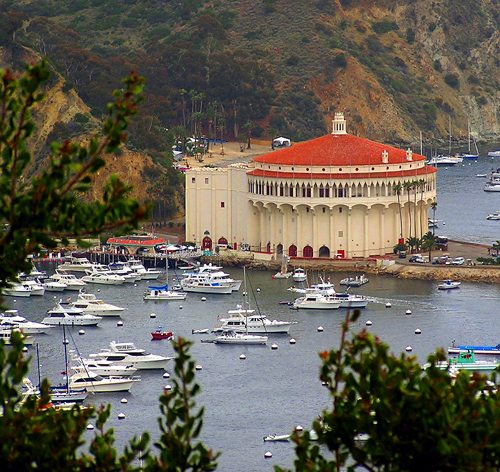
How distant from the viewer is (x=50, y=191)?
2191cm

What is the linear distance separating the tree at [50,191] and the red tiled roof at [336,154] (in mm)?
70998

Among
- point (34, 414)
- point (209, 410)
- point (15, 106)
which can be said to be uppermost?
point (15, 106)

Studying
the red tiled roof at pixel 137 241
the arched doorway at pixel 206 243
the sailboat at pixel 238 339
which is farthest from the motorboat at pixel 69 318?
the arched doorway at pixel 206 243

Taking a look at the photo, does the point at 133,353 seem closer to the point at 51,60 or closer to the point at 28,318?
the point at 28,318

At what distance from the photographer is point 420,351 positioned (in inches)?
2662

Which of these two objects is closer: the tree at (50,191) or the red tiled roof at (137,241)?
the tree at (50,191)

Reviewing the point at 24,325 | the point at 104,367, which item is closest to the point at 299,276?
the point at 24,325

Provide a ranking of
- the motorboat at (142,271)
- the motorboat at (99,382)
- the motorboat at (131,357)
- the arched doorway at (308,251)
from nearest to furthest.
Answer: the motorboat at (99,382), the motorboat at (131,357), the motorboat at (142,271), the arched doorway at (308,251)

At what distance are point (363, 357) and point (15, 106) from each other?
6670 mm

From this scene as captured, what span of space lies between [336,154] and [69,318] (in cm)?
2488

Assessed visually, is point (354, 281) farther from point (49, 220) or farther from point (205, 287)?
point (49, 220)

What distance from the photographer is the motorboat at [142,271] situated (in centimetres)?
9181

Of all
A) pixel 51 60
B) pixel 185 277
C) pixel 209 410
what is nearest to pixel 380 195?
pixel 185 277

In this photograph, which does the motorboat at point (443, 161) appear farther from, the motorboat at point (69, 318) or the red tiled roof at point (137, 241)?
the motorboat at point (69, 318)
